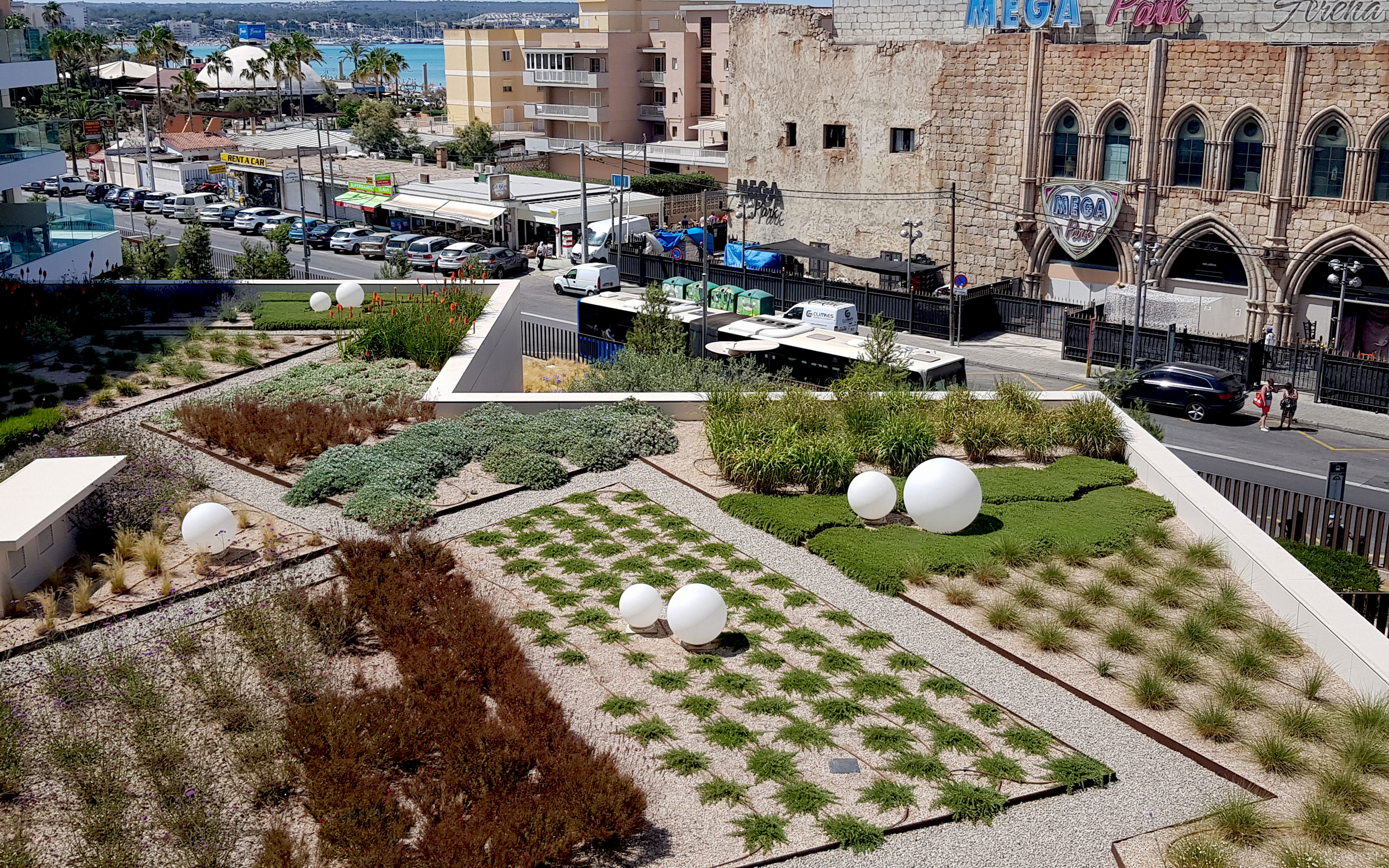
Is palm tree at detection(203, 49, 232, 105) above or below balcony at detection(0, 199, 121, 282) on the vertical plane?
above

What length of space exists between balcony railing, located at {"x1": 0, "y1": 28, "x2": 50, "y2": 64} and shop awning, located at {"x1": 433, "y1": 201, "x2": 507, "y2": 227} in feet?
70.4

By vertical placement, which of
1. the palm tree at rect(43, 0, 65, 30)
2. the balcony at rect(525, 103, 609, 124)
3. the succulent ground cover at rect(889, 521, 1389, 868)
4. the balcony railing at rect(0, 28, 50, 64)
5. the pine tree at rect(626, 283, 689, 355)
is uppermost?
the palm tree at rect(43, 0, 65, 30)

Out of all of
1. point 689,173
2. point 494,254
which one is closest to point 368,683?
point 494,254

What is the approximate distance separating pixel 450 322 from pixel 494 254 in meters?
27.6

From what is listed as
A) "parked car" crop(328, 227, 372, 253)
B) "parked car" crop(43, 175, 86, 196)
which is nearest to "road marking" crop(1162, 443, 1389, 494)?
"parked car" crop(328, 227, 372, 253)

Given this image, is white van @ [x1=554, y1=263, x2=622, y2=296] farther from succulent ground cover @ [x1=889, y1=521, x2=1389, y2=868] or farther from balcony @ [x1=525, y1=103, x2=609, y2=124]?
balcony @ [x1=525, y1=103, x2=609, y2=124]

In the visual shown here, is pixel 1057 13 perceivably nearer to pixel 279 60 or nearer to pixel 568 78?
pixel 568 78

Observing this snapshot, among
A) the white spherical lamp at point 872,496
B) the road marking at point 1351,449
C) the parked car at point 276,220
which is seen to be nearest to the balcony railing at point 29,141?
the parked car at point 276,220

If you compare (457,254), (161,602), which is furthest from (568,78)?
(161,602)

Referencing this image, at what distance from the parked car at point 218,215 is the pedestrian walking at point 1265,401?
49.8 m

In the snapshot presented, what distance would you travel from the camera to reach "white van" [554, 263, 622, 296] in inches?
1793

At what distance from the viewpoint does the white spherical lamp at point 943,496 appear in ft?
51.9

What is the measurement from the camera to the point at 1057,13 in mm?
44125

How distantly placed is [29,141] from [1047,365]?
29.7 metres
